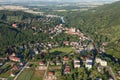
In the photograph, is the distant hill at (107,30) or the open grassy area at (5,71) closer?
the open grassy area at (5,71)

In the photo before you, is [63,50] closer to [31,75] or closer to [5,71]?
[31,75]

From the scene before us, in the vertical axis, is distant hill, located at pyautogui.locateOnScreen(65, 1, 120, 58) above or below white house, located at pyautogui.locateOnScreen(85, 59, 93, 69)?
below

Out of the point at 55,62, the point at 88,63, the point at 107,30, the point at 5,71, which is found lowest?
the point at 107,30

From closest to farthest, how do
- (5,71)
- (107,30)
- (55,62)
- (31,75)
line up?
(31,75)
(5,71)
(55,62)
(107,30)

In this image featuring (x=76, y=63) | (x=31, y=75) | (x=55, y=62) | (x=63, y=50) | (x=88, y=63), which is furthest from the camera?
(x=63, y=50)

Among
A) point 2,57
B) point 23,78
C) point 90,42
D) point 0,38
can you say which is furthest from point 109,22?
point 23,78

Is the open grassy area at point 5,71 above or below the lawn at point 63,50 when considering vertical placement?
above

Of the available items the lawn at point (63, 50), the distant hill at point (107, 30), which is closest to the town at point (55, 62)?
the lawn at point (63, 50)

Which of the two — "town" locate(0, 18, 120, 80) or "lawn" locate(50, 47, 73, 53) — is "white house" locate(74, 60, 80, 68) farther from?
"lawn" locate(50, 47, 73, 53)

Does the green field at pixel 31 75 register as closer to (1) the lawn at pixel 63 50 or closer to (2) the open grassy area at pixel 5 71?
(2) the open grassy area at pixel 5 71

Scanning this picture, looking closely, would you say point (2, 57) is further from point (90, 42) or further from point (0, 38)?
point (90, 42)

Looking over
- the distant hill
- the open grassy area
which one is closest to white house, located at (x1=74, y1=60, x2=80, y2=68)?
the distant hill

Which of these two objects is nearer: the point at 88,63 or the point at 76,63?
the point at 88,63

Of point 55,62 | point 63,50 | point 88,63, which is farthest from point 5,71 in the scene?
point 63,50
